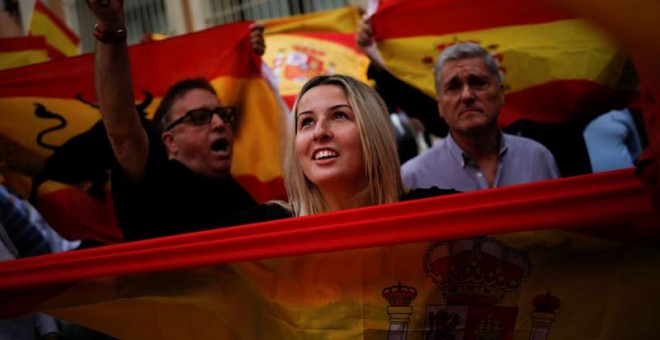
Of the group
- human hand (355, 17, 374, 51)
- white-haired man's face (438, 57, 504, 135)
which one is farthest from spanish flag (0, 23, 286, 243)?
white-haired man's face (438, 57, 504, 135)

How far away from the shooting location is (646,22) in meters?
1.25

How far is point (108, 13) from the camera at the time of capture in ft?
8.95

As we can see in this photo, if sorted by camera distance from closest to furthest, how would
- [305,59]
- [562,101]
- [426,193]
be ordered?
[426,193]
[562,101]
[305,59]

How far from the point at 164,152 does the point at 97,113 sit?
2.42 feet

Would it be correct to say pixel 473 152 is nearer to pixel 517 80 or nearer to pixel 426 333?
pixel 517 80

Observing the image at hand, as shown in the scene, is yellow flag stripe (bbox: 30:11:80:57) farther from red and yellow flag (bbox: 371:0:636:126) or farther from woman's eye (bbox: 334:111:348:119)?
woman's eye (bbox: 334:111:348:119)

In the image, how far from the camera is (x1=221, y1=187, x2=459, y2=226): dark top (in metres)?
2.71

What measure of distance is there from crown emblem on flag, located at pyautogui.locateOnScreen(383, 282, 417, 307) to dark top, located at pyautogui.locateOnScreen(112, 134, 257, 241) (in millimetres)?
1082

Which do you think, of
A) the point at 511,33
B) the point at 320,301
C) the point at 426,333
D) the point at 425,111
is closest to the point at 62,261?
the point at 320,301

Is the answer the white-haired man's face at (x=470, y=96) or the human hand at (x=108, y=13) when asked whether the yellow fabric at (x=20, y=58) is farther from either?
the white-haired man's face at (x=470, y=96)

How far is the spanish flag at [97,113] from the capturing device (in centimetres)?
395

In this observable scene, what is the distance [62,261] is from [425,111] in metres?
2.46

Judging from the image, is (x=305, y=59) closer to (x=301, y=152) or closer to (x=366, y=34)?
(x=366, y=34)

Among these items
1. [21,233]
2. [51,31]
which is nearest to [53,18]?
[51,31]
